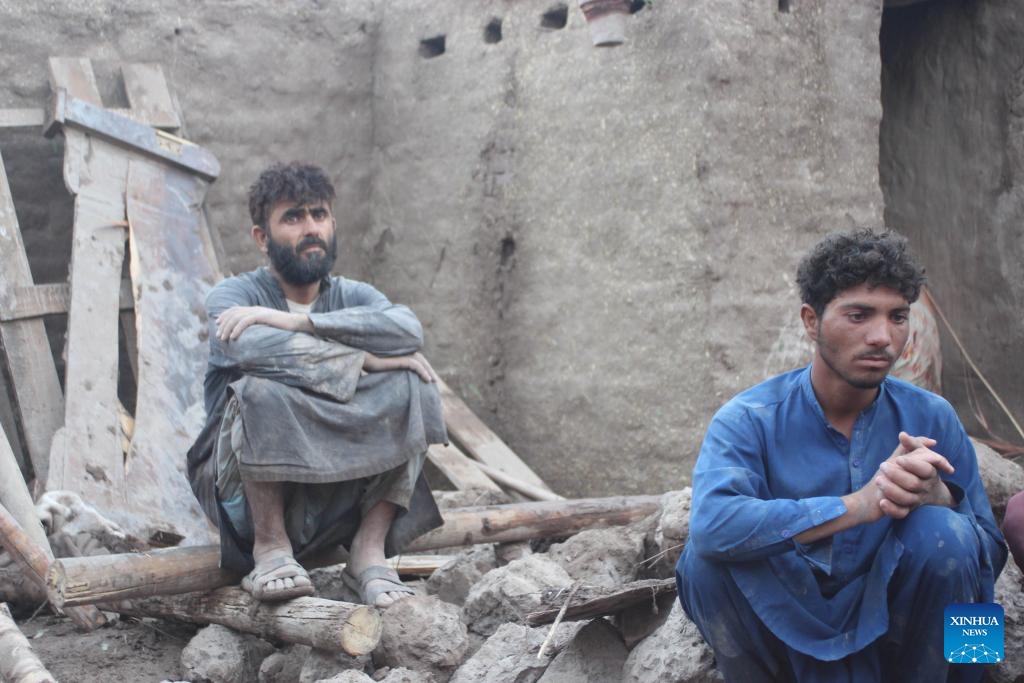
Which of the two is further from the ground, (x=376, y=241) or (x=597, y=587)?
(x=376, y=241)

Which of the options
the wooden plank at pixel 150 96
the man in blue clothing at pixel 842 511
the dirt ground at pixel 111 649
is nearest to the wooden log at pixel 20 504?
the dirt ground at pixel 111 649

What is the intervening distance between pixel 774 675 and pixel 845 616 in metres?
0.24

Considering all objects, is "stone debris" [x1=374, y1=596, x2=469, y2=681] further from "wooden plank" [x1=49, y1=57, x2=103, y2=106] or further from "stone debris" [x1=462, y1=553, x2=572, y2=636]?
"wooden plank" [x1=49, y1=57, x2=103, y2=106]

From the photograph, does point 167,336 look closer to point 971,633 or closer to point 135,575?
point 135,575

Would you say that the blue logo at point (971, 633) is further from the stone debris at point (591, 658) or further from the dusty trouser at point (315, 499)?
the dusty trouser at point (315, 499)

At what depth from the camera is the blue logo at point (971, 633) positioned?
2.98 meters

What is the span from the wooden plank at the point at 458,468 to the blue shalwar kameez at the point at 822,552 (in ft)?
9.52

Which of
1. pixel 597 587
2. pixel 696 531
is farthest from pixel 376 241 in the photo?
pixel 696 531

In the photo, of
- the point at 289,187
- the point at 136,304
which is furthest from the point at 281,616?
the point at 136,304

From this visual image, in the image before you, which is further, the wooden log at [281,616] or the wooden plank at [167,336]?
the wooden plank at [167,336]

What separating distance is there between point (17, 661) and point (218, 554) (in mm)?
851

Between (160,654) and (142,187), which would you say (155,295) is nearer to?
(142,187)

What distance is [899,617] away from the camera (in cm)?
302

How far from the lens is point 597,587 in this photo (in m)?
3.71
